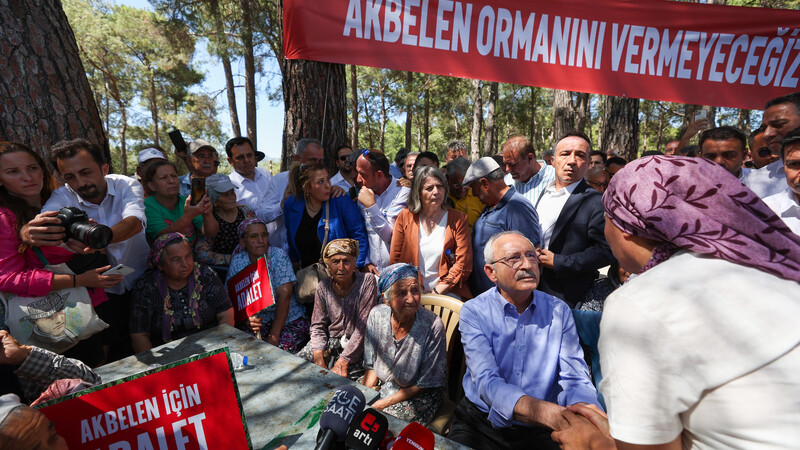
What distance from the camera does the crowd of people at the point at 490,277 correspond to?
849mm

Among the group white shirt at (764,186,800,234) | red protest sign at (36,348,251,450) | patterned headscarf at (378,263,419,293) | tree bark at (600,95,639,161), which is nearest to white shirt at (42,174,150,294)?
red protest sign at (36,348,251,450)

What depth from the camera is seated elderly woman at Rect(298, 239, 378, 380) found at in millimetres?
2982

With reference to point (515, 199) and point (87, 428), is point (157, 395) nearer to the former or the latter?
point (87, 428)

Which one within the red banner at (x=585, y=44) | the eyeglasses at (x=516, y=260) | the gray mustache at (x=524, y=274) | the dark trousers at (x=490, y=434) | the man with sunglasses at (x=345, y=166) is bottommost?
the dark trousers at (x=490, y=434)

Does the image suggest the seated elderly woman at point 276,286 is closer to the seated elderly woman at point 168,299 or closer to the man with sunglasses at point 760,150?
the seated elderly woman at point 168,299

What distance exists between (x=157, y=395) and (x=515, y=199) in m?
2.46

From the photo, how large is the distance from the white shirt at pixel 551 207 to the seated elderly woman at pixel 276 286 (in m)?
2.10

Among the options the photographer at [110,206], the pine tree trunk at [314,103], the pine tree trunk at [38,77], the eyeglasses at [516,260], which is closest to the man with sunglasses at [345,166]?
the pine tree trunk at [314,103]

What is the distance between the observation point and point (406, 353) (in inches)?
97.0

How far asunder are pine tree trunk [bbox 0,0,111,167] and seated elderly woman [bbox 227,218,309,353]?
5.16 ft

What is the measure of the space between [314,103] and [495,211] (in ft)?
8.19

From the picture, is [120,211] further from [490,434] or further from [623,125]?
[623,125]

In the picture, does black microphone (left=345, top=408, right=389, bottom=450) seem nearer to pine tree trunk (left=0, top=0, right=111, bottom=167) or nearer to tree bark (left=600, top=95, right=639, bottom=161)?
pine tree trunk (left=0, top=0, right=111, bottom=167)

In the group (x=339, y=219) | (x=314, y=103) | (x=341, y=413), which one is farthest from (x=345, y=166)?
(x=341, y=413)
